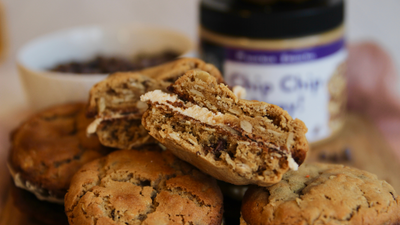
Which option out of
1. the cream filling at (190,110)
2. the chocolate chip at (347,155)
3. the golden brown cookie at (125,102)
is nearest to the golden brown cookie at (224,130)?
the cream filling at (190,110)

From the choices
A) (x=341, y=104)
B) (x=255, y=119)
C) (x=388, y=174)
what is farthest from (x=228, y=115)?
(x=341, y=104)

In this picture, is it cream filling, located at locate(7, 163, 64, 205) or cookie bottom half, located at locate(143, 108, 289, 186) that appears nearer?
cookie bottom half, located at locate(143, 108, 289, 186)

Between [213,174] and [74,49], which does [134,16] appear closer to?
[74,49]

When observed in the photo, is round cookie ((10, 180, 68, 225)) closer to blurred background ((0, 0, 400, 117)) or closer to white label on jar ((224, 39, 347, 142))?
white label on jar ((224, 39, 347, 142))

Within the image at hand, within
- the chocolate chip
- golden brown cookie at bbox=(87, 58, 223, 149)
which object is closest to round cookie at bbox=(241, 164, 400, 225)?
golden brown cookie at bbox=(87, 58, 223, 149)

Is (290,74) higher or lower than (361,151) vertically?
higher

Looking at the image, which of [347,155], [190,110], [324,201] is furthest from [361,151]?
[190,110]

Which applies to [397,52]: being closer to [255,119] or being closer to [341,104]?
[341,104]
